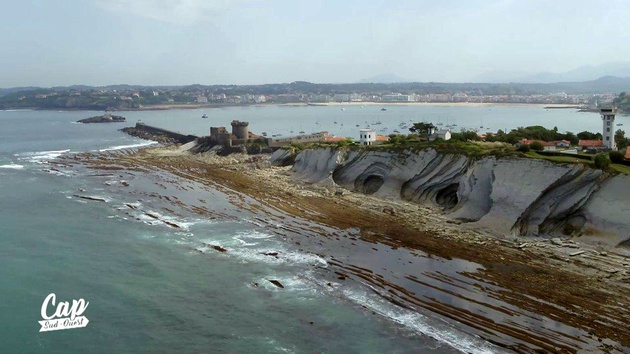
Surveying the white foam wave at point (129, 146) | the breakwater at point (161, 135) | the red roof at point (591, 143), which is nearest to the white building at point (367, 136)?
the red roof at point (591, 143)

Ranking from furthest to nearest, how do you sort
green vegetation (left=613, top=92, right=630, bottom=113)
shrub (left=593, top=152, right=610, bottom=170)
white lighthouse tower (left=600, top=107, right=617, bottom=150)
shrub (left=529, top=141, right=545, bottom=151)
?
1. green vegetation (left=613, top=92, right=630, bottom=113)
2. white lighthouse tower (left=600, top=107, right=617, bottom=150)
3. shrub (left=529, top=141, right=545, bottom=151)
4. shrub (left=593, top=152, right=610, bottom=170)

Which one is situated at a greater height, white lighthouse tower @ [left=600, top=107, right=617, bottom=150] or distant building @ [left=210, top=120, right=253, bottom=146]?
white lighthouse tower @ [left=600, top=107, right=617, bottom=150]

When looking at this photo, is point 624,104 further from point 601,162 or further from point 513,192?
point 513,192

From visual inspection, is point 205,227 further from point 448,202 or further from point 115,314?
point 448,202

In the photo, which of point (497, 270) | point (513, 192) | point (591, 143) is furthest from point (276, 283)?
point (591, 143)

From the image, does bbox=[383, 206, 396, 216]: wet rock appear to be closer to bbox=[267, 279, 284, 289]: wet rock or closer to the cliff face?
the cliff face

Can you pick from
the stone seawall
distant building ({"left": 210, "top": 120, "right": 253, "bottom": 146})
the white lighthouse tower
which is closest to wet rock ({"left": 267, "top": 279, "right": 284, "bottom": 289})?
the white lighthouse tower
